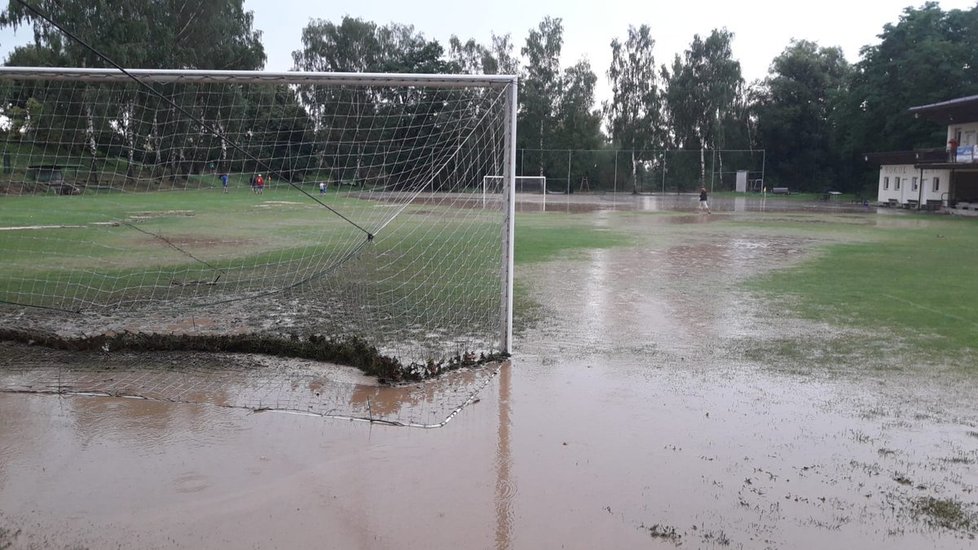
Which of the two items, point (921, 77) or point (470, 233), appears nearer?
point (470, 233)

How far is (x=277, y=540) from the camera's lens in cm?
361

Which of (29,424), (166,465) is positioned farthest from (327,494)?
(29,424)

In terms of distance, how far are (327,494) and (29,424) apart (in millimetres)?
2403

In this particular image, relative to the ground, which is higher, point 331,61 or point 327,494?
point 331,61

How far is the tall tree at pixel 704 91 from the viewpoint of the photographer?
186 ft

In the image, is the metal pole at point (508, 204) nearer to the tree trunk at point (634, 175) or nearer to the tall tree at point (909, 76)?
the tree trunk at point (634, 175)

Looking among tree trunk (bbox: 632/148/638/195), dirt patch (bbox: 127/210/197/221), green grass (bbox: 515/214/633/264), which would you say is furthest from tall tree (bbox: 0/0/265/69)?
tree trunk (bbox: 632/148/638/195)

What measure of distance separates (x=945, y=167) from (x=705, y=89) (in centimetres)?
2364

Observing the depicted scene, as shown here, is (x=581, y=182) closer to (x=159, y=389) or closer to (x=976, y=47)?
(x=976, y=47)

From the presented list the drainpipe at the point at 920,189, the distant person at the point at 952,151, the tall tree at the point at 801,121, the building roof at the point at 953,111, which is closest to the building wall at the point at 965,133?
the building roof at the point at 953,111

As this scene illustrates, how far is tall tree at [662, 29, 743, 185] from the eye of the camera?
5656 cm

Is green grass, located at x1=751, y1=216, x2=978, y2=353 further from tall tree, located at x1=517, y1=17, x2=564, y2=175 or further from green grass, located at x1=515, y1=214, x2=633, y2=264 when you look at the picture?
tall tree, located at x1=517, y1=17, x2=564, y2=175

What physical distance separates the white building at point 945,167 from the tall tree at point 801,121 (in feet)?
46.0

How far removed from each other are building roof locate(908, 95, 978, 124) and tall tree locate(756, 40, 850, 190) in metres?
15.5
